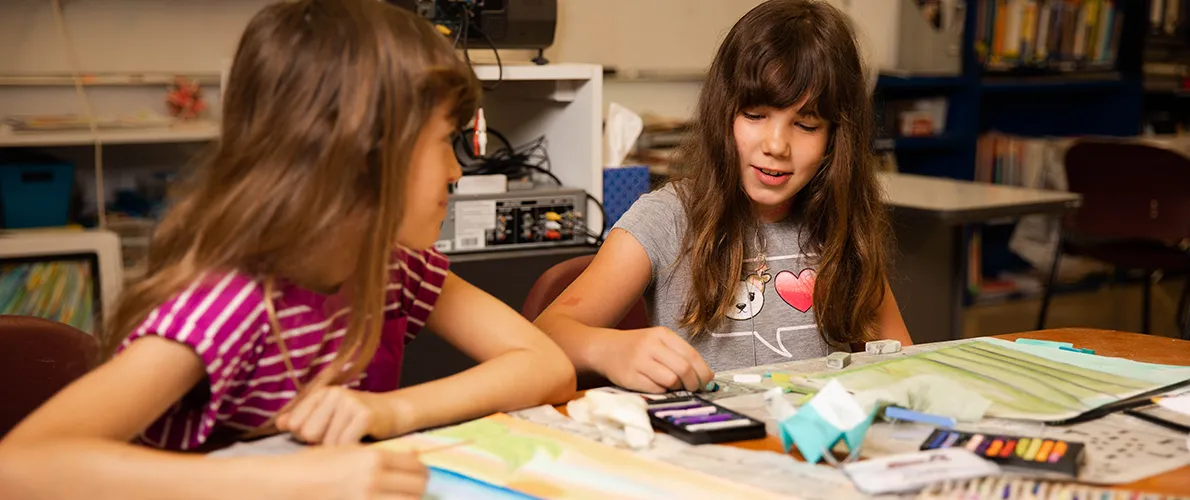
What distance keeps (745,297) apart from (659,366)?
43 cm

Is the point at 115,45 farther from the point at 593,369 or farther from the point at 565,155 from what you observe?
the point at 593,369

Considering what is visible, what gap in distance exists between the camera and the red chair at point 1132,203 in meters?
3.45

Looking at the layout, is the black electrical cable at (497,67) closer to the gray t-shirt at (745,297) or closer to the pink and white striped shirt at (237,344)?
the gray t-shirt at (745,297)

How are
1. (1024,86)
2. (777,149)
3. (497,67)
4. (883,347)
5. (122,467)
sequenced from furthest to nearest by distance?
(1024,86) → (497,67) → (777,149) → (883,347) → (122,467)

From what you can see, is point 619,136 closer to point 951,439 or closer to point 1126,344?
point 1126,344

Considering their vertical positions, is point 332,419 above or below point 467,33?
below

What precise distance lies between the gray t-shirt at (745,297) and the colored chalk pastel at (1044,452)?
0.55m

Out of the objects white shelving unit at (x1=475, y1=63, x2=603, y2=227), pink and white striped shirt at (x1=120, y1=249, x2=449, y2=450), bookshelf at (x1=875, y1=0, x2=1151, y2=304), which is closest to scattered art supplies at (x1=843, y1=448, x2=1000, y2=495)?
pink and white striped shirt at (x1=120, y1=249, x2=449, y2=450)

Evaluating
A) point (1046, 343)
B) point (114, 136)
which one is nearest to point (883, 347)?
point (1046, 343)

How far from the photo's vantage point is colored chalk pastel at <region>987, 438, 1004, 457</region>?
32.9 inches

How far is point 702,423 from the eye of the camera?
0.91 metres

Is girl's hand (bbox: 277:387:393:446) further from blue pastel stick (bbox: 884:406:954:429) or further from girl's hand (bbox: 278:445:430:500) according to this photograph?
blue pastel stick (bbox: 884:406:954:429)

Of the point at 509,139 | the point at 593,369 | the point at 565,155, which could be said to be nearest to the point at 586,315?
the point at 593,369

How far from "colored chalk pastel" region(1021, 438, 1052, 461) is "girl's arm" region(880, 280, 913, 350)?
0.59 metres
